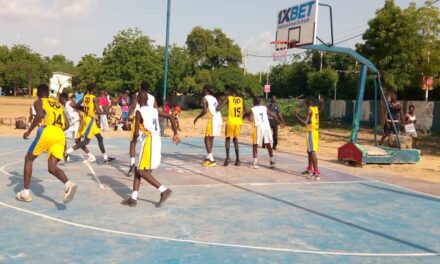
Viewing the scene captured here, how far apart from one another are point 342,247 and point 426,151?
15.2m

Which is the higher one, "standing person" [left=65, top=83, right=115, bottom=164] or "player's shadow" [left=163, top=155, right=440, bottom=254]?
"standing person" [left=65, top=83, right=115, bottom=164]

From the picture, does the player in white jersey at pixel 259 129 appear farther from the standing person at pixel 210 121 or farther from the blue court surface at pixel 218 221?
the blue court surface at pixel 218 221

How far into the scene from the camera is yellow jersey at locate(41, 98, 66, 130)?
7.30 m

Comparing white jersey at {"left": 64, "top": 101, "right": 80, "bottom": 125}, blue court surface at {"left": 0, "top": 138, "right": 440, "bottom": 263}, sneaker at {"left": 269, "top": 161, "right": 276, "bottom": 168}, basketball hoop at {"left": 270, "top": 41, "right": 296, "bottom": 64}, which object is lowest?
blue court surface at {"left": 0, "top": 138, "right": 440, "bottom": 263}

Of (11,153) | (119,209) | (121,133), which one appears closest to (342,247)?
(119,209)

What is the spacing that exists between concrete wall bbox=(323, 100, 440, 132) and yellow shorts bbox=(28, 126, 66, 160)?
2608 centimetres

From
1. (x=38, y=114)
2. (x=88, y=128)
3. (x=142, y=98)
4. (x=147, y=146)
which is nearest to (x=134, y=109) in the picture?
(x=88, y=128)

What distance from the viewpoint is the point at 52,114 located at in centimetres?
734

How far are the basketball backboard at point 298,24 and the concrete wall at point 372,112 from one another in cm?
1682

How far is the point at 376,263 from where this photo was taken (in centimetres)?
536

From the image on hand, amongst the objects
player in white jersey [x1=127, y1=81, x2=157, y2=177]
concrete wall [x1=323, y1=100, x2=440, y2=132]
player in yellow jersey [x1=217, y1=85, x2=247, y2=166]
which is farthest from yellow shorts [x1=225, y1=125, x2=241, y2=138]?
concrete wall [x1=323, y1=100, x2=440, y2=132]

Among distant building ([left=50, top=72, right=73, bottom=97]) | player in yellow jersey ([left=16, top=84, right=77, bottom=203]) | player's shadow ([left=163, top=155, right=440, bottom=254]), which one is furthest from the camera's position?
distant building ([left=50, top=72, right=73, bottom=97])

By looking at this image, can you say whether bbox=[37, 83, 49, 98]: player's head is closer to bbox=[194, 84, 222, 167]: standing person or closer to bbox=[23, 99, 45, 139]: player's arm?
bbox=[23, 99, 45, 139]: player's arm

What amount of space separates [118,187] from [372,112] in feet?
93.2
